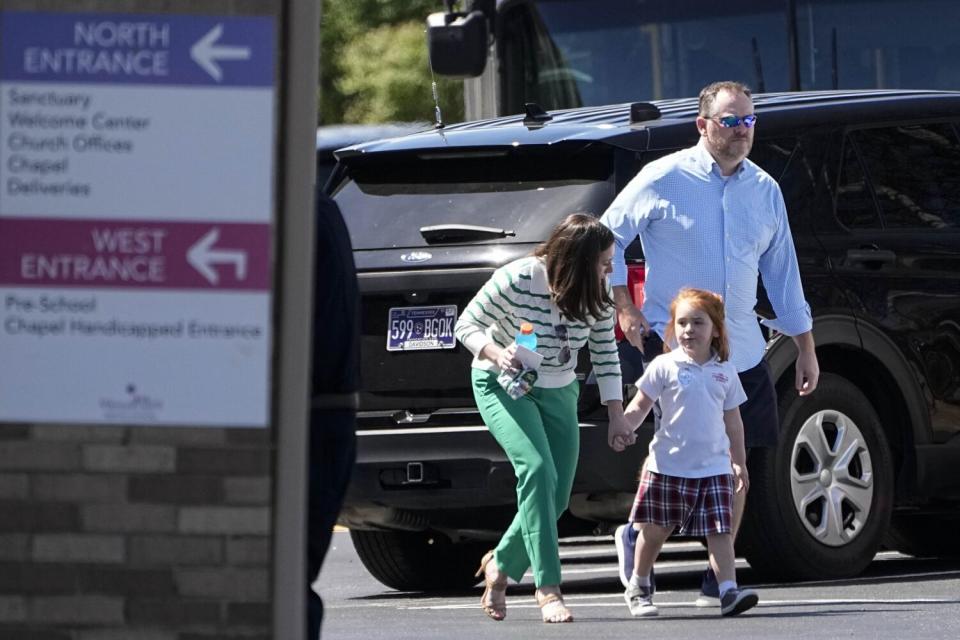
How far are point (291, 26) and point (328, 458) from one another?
1075 mm

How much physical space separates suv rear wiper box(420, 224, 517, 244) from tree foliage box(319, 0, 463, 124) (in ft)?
78.7

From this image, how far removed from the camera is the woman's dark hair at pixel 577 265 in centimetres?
791

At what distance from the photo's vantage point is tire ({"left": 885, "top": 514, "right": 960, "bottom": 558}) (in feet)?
35.5

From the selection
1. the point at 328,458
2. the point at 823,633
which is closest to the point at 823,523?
the point at 823,633

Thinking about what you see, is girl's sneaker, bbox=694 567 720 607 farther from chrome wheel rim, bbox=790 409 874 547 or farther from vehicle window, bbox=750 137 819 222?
vehicle window, bbox=750 137 819 222

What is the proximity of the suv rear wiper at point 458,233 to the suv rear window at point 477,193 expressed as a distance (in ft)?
0.04

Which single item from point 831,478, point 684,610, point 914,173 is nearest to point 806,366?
point 831,478

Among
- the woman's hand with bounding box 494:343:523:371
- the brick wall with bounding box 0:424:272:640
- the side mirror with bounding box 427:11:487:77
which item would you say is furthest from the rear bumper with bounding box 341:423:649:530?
the brick wall with bounding box 0:424:272:640

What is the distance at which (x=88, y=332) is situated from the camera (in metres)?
4.16

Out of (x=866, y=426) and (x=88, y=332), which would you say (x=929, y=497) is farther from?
(x=88, y=332)

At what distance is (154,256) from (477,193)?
195 inches

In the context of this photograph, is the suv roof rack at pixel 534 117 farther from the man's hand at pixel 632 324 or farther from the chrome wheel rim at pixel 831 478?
the chrome wheel rim at pixel 831 478

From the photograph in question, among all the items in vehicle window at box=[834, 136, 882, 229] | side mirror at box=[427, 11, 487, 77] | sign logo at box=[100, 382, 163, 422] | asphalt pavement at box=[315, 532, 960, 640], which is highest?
side mirror at box=[427, 11, 487, 77]

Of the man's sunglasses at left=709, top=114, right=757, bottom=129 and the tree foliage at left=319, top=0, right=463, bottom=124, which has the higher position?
the tree foliage at left=319, top=0, right=463, bottom=124
